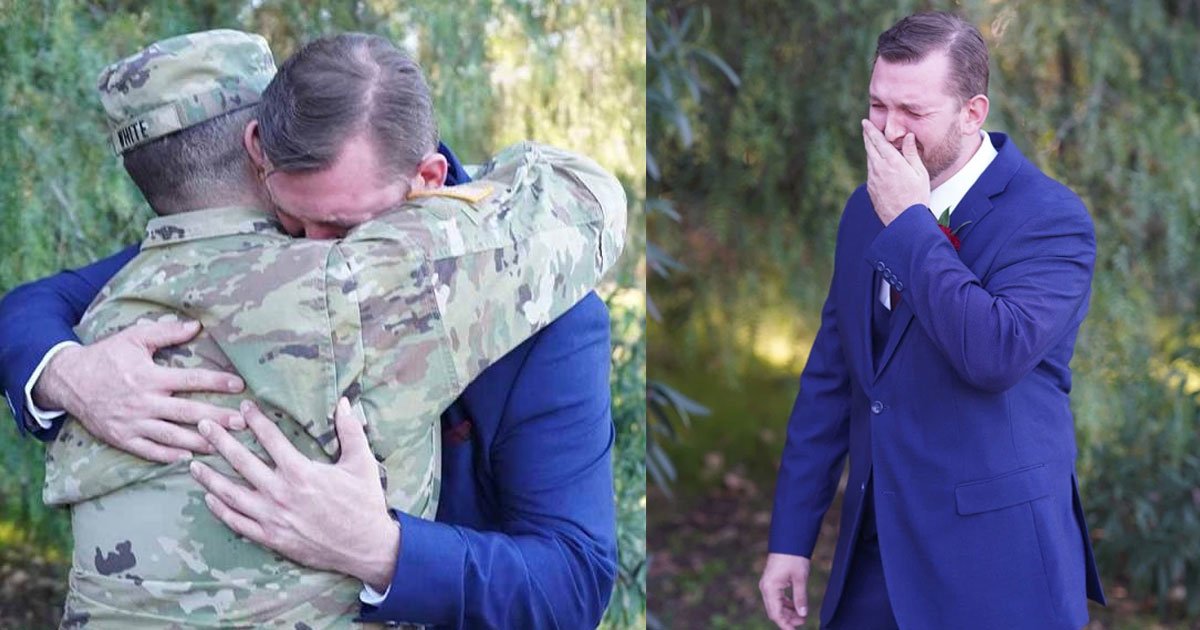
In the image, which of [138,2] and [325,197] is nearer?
[325,197]

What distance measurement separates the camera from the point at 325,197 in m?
1.54

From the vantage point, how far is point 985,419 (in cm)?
210

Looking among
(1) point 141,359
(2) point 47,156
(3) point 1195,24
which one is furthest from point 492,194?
(3) point 1195,24

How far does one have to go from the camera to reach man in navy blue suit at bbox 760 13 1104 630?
6.66 ft

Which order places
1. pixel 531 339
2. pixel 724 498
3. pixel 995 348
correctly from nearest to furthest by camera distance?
pixel 531 339
pixel 995 348
pixel 724 498

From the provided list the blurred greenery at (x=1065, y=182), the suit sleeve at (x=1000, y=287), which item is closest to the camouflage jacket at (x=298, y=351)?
the suit sleeve at (x=1000, y=287)

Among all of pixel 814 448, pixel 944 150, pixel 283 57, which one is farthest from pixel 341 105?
pixel 283 57

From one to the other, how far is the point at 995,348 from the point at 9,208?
2.19 m

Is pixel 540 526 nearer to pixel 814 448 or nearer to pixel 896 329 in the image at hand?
pixel 896 329

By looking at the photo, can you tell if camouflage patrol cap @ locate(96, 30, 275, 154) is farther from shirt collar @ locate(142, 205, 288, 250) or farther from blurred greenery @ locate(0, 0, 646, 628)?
blurred greenery @ locate(0, 0, 646, 628)

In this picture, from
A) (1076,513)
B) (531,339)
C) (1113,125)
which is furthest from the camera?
(1113,125)

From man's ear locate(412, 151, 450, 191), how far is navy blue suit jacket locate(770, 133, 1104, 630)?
794mm

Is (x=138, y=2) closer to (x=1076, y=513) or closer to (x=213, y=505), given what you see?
(x=213, y=505)

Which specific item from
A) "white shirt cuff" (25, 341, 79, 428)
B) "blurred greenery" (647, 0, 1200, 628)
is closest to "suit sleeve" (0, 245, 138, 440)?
"white shirt cuff" (25, 341, 79, 428)
